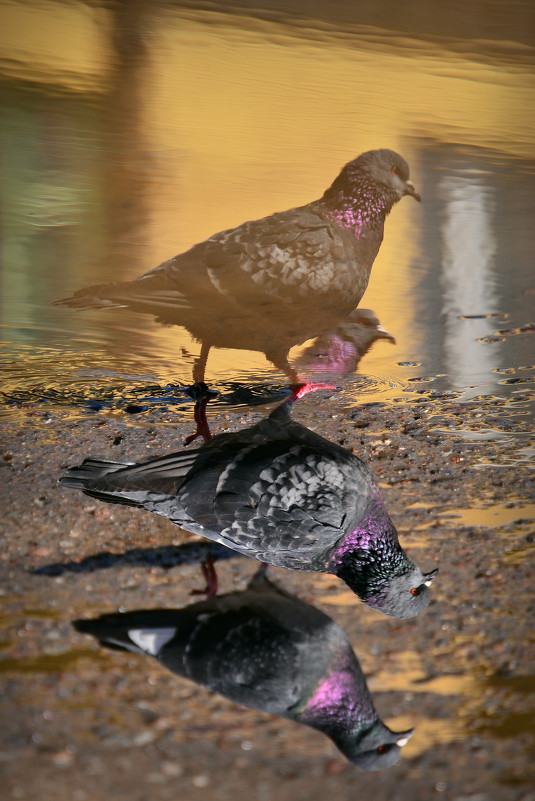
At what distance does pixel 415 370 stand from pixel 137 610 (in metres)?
1.44

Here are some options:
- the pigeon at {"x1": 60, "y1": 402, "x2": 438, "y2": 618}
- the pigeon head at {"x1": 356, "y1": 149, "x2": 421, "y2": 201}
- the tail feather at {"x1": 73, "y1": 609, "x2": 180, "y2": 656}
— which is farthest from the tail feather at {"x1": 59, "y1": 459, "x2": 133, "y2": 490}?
the pigeon head at {"x1": 356, "y1": 149, "x2": 421, "y2": 201}

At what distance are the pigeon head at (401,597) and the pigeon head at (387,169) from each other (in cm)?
112

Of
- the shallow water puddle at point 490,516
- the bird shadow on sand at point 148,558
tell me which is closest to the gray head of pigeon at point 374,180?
the shallow water puddle at point 490,516

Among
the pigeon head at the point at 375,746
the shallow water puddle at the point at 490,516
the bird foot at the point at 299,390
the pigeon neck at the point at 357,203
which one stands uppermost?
the pigeon neck at the point at 357,203

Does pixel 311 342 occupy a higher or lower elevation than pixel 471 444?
higher

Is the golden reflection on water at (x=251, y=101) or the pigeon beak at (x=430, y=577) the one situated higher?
the golden reflection on water at (x=251, y=101)

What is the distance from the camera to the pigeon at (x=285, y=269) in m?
2.10

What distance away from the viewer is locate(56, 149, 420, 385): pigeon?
210 centimetres

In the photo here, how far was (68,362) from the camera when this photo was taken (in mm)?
2523

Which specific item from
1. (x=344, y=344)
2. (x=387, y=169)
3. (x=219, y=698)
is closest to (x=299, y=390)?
(x=344, y=344)

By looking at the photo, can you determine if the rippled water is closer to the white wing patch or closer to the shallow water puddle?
the shallow water puddle

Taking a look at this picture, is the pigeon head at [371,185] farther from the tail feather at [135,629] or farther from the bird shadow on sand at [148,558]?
the tail feather at [135,629]

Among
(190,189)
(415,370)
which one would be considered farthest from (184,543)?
(415,370)

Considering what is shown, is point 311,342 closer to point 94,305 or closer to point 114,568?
point 94,305
